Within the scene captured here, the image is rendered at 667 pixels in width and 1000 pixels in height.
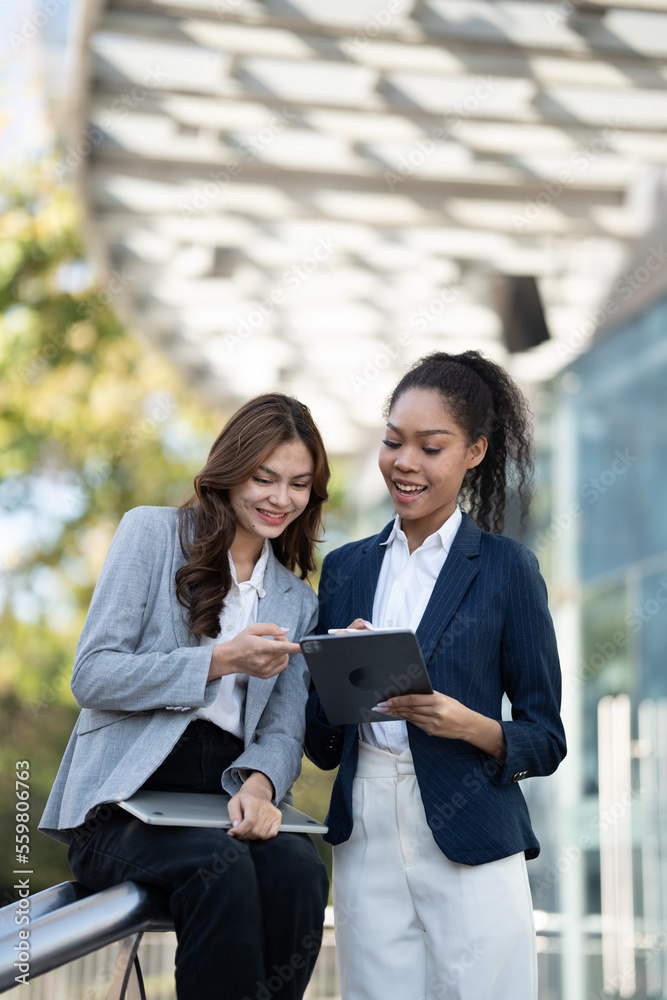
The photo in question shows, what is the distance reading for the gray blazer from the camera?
7.26 ft

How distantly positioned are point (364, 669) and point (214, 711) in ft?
1.49

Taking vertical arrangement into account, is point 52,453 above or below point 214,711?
above

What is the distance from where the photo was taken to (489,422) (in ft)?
8.74

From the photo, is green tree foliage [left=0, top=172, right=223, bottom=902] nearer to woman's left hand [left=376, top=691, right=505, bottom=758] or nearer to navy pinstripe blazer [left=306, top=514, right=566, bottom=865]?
navy pinstripe blazer [left=306, top=514, right=566, bottom=865]

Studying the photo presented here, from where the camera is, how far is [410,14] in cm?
523

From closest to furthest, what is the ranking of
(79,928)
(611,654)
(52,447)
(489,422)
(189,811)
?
(79,928) < (189,811) < (489,422) < (611,654) < (52,447)

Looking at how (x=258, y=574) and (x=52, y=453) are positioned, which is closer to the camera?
(x=258, y=574)

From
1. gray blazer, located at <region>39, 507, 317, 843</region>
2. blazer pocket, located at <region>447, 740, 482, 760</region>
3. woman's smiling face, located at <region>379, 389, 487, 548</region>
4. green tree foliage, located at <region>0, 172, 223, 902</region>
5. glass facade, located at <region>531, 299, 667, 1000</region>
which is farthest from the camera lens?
green tree foliage, located at <region>0, 172, 223, 902</region>

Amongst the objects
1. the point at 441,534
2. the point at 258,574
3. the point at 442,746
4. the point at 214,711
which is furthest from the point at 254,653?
the point at 441,534

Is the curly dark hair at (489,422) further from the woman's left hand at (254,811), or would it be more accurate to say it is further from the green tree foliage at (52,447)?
the green tree foliage at (52,447)

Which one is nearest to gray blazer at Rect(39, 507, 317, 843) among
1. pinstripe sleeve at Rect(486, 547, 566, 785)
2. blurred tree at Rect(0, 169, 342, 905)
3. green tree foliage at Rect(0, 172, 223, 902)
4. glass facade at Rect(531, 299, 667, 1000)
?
pinstripe sleeve at Rect(486, 547, 566, 785)

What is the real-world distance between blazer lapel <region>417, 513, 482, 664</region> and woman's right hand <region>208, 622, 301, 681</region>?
33cm

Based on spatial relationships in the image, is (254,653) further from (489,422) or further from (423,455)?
(489,422)

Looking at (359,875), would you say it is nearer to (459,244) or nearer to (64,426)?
(459,244)
